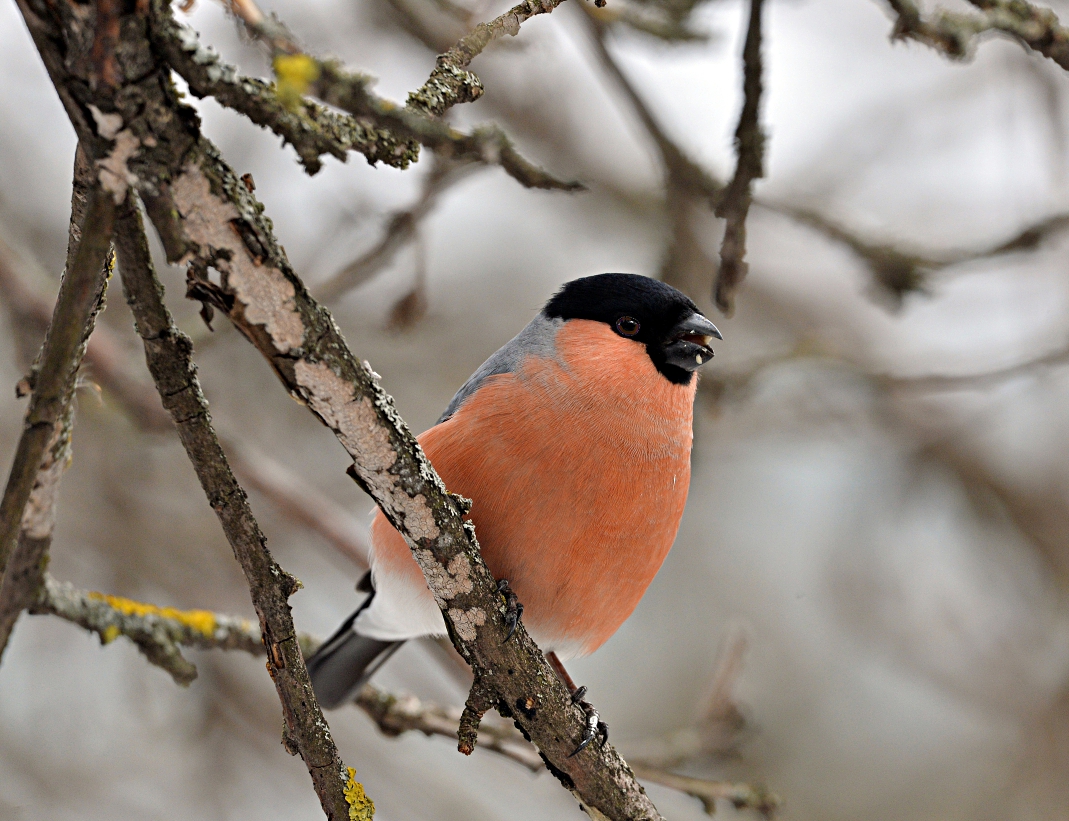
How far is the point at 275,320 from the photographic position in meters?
1.58

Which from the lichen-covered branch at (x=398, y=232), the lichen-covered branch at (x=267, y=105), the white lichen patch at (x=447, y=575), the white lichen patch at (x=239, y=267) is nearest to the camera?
the lichen-covered branch at (x=267, y=105)

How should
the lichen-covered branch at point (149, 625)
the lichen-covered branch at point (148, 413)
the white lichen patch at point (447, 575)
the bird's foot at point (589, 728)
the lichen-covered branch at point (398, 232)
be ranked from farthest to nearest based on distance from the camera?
1. the lichen-covered branch at point (398, 232)
2. the lichen-covered branch at point (148, 413)
3. the lichen-covered branch at point (149, 625)
4. the bird's foot at point (589, 728)
5. the white lichen patch at point (447, 575)

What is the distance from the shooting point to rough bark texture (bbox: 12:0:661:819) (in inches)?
51.2

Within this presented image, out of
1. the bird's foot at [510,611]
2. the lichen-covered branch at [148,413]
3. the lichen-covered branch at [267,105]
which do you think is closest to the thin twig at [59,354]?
the lichen-covered branch at [267,105]

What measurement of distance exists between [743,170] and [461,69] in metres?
1.57

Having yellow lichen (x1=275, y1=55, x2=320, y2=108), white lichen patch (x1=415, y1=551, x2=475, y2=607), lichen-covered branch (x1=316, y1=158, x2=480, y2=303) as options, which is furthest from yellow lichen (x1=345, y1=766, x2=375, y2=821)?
lichen-covered branch (x1=316, y1=158, x2=480, y2=303)

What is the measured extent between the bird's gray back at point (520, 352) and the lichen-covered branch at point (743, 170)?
A: 654mm

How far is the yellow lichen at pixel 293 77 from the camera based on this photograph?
1.31 meters

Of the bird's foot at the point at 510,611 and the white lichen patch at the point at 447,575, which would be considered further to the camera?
the bird's foot at the point at 510,611

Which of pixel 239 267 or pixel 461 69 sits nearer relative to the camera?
pixel 239 267

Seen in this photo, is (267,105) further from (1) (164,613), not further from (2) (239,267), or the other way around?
(1) (164,613)

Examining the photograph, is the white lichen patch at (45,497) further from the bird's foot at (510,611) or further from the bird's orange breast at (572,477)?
the bird's foot at (510,611)

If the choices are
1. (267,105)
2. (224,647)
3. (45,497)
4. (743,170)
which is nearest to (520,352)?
(743,170)

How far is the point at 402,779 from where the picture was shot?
5.13 metres
